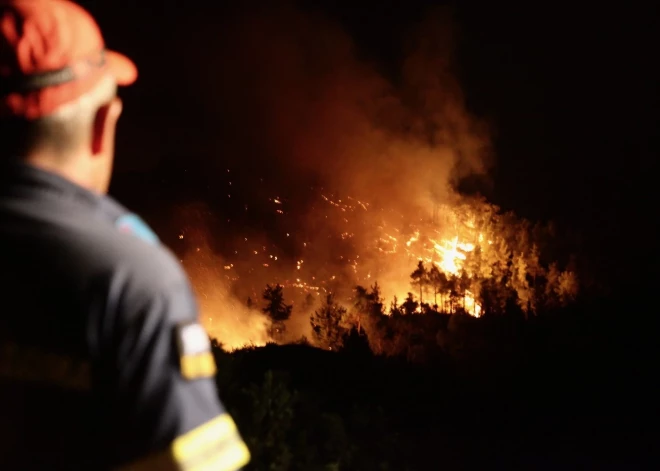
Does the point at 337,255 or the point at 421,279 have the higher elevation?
the point at 337,255

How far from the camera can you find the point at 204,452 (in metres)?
1.08

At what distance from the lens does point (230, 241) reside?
45.8 feet

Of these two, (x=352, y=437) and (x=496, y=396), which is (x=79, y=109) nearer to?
(x=352, y=437)

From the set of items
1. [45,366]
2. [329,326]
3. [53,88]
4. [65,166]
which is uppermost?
[329,326]

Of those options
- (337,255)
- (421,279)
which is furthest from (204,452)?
(337,255)

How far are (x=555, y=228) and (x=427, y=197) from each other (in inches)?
140

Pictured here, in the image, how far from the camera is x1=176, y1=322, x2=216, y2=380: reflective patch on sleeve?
3.51 ft

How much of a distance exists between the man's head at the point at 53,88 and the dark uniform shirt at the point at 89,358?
195 mm

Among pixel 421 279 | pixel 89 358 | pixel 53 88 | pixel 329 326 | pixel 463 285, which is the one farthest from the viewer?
pixel 421 279

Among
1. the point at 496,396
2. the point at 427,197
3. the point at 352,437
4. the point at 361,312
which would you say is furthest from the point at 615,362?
the point at 427,197

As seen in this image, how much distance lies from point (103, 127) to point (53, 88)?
128mm

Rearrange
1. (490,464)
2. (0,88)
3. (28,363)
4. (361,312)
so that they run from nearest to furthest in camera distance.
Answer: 1. (28,363)
2. (0,88)
3. (490,464)
4. (361,312)

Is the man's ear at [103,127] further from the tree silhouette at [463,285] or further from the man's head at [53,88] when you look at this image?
the tree silhouette at [463,285]

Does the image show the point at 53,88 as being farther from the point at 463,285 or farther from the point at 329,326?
the point at 463,285
